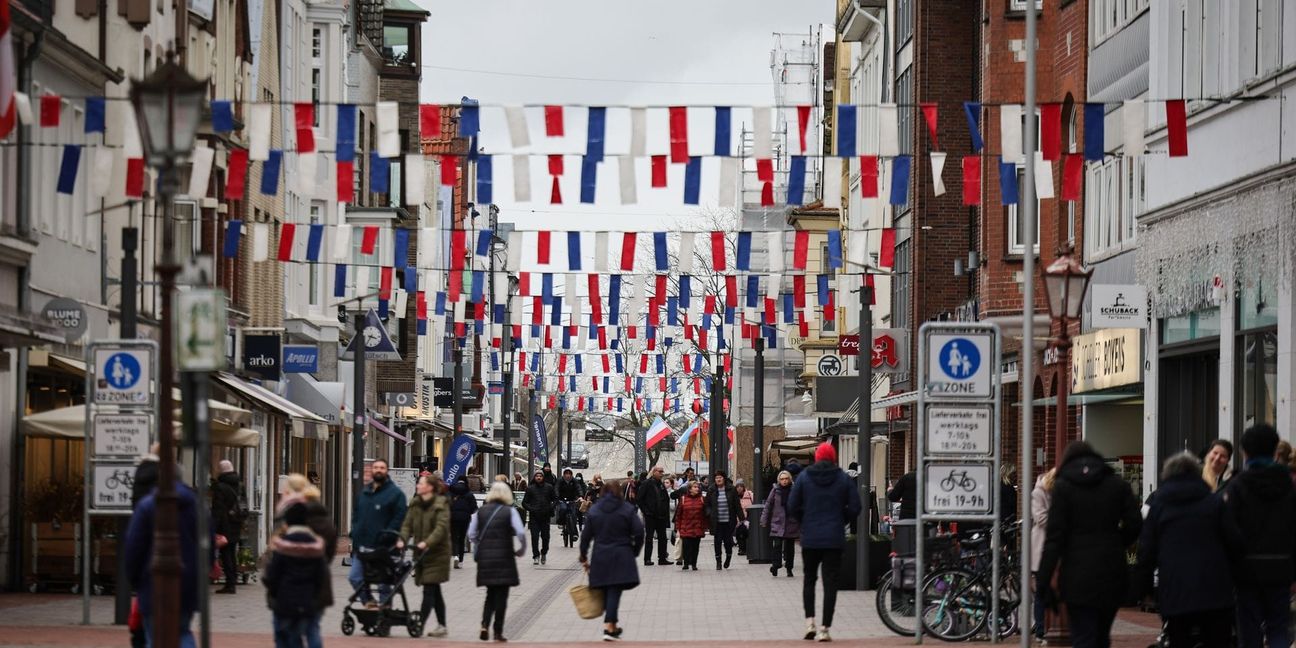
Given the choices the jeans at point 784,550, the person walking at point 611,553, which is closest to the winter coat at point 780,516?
the jeans at point 784,550

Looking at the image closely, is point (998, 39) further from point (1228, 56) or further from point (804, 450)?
point (804, 450)

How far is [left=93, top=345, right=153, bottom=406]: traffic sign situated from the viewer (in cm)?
2184

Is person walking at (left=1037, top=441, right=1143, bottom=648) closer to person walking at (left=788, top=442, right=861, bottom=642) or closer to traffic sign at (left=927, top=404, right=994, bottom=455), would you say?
traffic sign at (left=927, top=404, right=994, bottom=455)

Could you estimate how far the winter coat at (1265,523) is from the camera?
15.1 meters

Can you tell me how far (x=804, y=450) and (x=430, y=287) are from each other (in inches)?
1149

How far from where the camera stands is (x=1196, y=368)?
27.1m

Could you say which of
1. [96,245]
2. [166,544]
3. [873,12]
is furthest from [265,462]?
[166,544]

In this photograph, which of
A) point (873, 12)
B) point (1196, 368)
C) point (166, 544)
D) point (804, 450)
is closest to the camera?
point (166, 544)

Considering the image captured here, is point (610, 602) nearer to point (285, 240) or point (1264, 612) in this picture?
point (1264, 612)

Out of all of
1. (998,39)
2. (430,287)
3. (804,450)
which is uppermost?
(998,39)

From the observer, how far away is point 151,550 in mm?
14945

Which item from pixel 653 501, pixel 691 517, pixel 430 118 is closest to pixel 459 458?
pixel 653 501

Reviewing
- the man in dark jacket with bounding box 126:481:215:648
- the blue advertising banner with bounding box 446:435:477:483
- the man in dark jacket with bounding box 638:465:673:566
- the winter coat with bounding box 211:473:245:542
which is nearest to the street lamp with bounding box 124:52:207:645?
the man in dark jacket with bounding box 126:481:215:648

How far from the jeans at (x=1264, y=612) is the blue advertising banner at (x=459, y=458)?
2736cm
